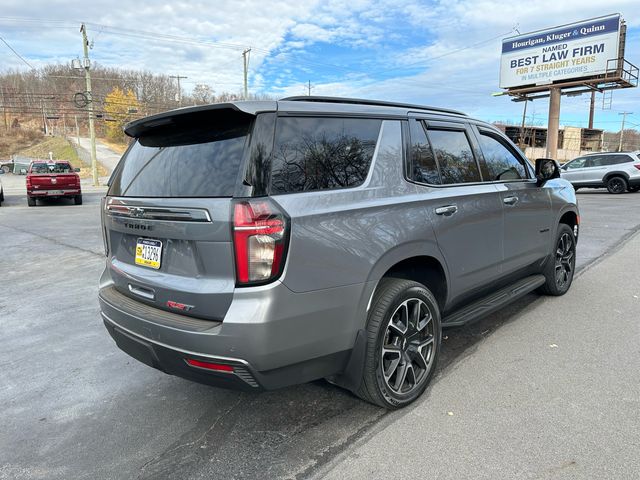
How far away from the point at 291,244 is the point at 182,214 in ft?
2.01

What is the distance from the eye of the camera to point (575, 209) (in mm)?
5391

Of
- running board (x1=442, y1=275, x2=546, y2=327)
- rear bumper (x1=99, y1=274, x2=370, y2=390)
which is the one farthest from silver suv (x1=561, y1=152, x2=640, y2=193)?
rear bumper (x1=99, y1=274, x2=370, y2=390)

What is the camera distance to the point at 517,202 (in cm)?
411

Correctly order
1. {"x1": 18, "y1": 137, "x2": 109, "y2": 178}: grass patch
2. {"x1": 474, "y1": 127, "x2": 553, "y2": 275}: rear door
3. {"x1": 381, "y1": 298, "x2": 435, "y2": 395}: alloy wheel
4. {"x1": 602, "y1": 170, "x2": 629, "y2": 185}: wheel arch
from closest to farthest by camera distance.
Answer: {"x1": 381, "y1": 298, "x2": 435, "y2": 395}: alloy wheel → {"x1": 474, "y1": 127, "x2": 553, "y2": 275}: rear door → {"x1": 602, "y1": 170, "x2": 629, "y2": 185}: wheel arch → {"x1": 18, "y1": 137, "x2": 109, "y2": 178}: grass patch

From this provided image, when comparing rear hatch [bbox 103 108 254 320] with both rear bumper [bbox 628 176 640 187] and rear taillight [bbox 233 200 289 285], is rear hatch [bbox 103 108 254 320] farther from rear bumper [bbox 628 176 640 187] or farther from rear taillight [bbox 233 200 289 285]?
rear bumper [bbox 628 176 640 187]

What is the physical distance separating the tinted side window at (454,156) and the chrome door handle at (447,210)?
0.21 meters

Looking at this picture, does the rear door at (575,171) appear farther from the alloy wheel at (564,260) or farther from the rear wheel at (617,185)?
the alloy wheel at (564,260)

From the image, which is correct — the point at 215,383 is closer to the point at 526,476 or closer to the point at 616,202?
the point at 526,476

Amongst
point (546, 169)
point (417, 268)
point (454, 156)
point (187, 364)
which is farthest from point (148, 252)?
point (546, 169)

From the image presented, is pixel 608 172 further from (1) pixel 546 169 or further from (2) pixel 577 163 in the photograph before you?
(1) pixel 546 169

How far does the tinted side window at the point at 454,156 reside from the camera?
3359 mm

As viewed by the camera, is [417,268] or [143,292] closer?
[143,292]

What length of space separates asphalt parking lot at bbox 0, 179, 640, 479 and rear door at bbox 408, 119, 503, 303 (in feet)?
2.39

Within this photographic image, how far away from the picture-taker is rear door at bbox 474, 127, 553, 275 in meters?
3.96
